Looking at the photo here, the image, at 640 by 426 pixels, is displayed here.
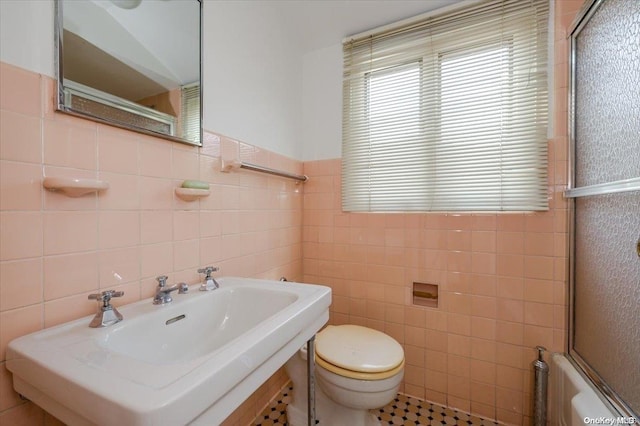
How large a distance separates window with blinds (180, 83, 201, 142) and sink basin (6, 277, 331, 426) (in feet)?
1.98

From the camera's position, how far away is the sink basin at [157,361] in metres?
0.40

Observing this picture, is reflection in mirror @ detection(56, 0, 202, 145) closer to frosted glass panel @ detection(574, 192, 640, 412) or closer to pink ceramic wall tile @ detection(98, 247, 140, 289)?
pink ceramic wall tile @ detection(98, 247, 140, 289)

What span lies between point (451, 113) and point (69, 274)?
68.8 inches

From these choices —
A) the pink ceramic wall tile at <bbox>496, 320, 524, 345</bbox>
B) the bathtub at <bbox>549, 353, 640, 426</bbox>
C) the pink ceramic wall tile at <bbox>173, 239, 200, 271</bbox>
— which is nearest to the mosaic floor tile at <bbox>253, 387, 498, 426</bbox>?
the bathtub at <bbox>549, 353, 640, 426</bbox>

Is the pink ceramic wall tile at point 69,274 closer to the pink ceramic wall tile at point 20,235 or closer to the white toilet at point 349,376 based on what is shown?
the pink ceramic wall tile at point 20,235

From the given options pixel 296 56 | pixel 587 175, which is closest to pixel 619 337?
pixel 587 175

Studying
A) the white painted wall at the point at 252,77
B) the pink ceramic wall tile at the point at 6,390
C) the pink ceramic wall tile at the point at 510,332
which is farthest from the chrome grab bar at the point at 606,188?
the pink ceramic wall tile at the point at 6,390

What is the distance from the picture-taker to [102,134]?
0.77 meters

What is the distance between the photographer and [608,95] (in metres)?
1.04

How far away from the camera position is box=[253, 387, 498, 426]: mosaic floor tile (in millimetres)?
1372

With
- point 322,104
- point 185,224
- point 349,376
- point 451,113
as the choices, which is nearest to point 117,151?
point 185,224

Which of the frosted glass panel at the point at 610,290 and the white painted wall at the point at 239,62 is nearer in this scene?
the white painted wall at the point at 239,62

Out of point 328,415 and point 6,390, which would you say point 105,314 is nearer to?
point 6,390

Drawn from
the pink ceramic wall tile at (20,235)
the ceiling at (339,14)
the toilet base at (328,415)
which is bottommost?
the toilet base at (328,415)
